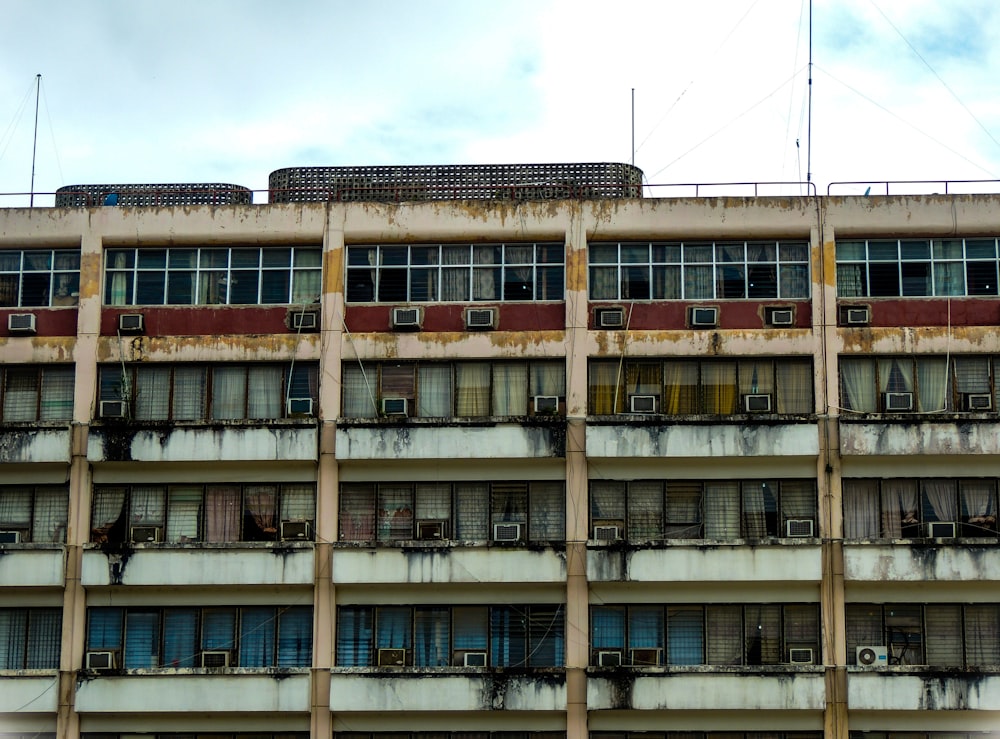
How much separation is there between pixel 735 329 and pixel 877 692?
9.99 metres

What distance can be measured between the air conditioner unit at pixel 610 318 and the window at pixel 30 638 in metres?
16.3

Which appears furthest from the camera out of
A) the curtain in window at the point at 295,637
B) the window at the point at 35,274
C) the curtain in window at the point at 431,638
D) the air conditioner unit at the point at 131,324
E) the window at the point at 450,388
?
→ the window at the point at 35,274

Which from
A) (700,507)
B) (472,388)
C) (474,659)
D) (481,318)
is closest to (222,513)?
(472,388)

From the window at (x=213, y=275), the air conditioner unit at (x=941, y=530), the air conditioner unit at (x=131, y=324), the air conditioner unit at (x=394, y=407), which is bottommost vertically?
the air conditioner unit at (x=941, y=530)

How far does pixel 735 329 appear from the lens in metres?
36.4

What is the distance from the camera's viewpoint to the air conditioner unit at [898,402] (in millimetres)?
35719

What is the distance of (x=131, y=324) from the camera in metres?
37.1

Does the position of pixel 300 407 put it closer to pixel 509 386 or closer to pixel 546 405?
pixel 509 386

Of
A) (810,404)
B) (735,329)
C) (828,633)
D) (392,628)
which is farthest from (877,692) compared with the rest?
(392,628)

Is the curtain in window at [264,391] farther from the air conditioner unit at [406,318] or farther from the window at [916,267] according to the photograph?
the window at [916,267]

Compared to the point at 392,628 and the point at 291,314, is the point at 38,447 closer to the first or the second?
the point at 291,314

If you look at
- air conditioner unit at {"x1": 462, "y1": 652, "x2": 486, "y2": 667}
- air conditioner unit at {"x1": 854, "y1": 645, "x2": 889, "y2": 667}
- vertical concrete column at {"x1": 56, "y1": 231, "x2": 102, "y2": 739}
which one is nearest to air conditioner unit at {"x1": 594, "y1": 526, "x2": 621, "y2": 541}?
air conditioner unit at {"x1": 462, "y1": 652, "x2": 486, "y2": 667}

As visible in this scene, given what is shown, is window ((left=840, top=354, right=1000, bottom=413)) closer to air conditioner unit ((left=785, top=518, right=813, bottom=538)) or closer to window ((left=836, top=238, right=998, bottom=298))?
window ((left=836, top=238, right=998, bottom=298))

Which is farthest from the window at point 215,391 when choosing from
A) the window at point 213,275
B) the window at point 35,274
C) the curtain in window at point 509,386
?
the curtain in window at point 509,386
